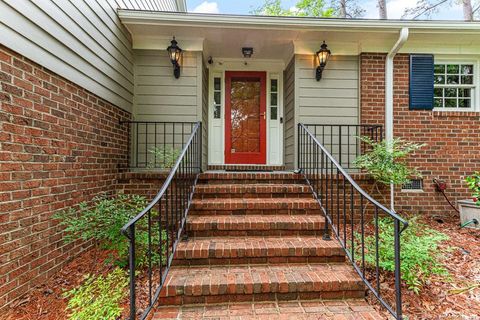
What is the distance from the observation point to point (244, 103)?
4.71 m

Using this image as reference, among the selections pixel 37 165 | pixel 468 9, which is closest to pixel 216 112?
pixel 37 165

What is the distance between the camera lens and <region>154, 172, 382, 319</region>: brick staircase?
1837 mm

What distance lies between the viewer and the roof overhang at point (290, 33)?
3.54 metres

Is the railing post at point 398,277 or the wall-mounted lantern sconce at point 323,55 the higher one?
the wall-mounted lantern sconce at point 323,55

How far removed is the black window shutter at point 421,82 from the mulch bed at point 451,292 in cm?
233

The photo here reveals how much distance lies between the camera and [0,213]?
171cm

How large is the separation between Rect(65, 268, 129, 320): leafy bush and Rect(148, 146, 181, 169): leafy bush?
1.62m

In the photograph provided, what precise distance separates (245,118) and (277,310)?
11.4 feet

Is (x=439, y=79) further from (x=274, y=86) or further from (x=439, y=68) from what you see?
(x=274, y=86)

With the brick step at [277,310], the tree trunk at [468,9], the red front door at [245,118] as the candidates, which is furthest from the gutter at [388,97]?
the tree trunk at [468,9]

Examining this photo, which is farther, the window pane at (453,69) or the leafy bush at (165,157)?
the window pane at (453,69)

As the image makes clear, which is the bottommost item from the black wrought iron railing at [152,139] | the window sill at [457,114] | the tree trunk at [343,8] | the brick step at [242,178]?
the brick step at [242,178]

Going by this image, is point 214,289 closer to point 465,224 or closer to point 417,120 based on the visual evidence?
point 465,224

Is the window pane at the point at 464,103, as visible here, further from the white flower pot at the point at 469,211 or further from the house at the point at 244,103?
the white flower pot at the point at 469,211
